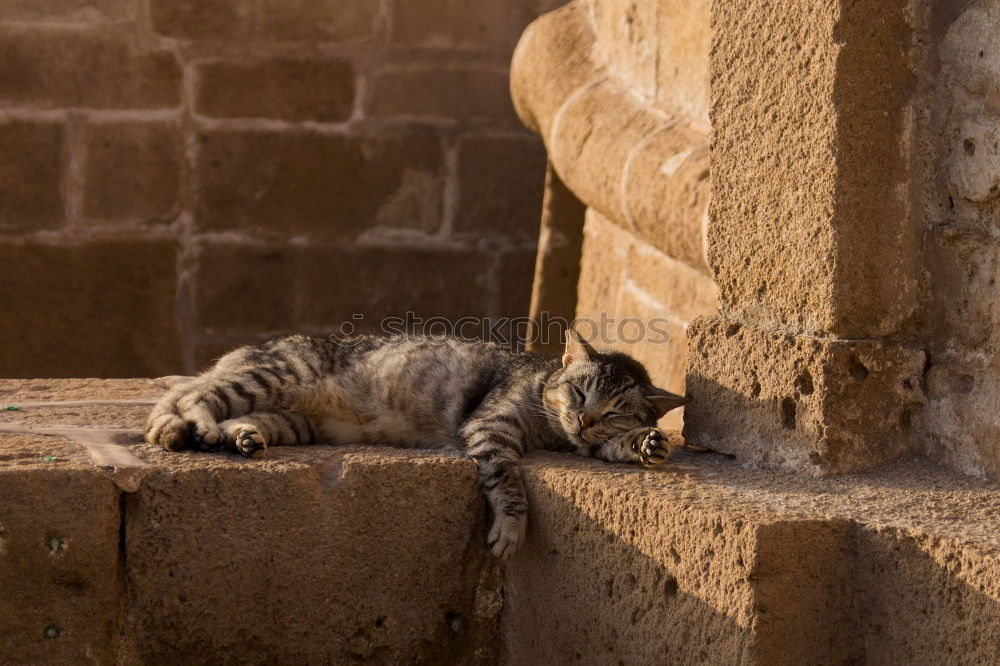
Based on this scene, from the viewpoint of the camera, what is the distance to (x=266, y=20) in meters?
6.00

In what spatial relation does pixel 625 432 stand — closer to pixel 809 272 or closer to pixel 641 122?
pixel 809 272

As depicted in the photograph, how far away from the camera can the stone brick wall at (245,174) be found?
5.94 m

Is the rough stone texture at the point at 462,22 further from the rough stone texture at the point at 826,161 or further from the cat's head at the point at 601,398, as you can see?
the rough stone texture at the point at 826,161

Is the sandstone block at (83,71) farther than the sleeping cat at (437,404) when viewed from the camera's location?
Yes

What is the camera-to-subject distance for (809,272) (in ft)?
9.70

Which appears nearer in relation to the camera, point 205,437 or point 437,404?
point 205,437

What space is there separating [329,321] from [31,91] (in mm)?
1844

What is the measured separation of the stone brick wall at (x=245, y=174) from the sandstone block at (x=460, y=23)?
1 centimetres

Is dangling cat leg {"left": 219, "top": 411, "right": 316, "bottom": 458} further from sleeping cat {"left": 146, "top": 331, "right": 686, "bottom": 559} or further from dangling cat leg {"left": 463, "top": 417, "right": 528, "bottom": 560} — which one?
dangling cat leg {"left": 463, "top": 417, "right": 528, "bottom": 560}

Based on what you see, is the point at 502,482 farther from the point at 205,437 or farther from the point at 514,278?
the point at 514,278

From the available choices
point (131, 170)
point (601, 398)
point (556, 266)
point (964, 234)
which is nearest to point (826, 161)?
point (964, 234)

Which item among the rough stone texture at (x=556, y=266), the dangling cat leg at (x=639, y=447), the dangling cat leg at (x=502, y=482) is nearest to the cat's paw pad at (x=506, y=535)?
the dangling cat leg at (x=502, y=482)

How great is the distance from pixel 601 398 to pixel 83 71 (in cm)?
360

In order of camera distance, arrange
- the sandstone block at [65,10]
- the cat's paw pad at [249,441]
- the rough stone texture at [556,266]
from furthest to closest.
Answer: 1. the sandstone block at [65,10]
2. the rough stone texture at [556,266]
3. the cat's paw pad at [249,441]
